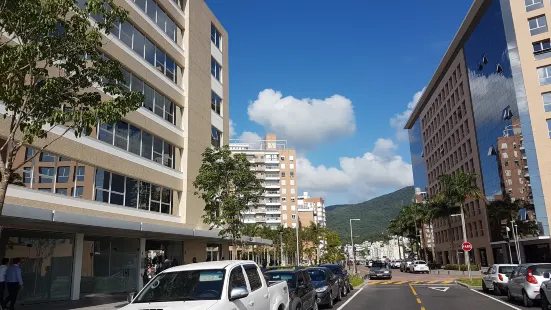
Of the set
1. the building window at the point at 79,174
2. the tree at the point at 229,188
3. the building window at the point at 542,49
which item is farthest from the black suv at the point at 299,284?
the building window at the point at 542,49

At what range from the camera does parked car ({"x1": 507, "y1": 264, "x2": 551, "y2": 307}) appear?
15.2m

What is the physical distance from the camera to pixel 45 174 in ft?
59.8

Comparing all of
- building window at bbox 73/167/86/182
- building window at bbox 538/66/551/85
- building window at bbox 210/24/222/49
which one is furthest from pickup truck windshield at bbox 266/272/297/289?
building window at bbox 538/66/551/85

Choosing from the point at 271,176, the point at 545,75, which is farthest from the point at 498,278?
the point at 271,176

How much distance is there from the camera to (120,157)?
22719 mm

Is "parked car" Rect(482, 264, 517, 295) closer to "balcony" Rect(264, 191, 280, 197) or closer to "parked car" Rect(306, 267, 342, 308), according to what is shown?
"parked car" Rect(306, 267, 342, 308)

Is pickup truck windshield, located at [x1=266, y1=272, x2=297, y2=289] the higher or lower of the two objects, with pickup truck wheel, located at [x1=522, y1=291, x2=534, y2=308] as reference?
higher

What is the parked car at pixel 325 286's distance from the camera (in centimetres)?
1617

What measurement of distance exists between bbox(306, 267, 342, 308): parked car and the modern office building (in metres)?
38.3

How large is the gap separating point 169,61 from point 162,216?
10.4 metres

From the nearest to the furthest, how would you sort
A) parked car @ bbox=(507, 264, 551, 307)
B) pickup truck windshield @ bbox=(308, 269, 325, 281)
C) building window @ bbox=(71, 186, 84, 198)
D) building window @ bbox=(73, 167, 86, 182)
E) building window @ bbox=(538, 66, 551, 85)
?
parked car @ bbox=(507, 264, 551, 307), pickup truck windshield @ bbox=(308, 269, 325, 281), building window @ bbox=(71, 186, 84, 198), building window @ bbox=(73, 167, 86, 182), building window @ bbox=(538, 66, 551, 85)

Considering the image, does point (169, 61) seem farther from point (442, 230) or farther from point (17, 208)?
point (442, 230)

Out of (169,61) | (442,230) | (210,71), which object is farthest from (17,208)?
(442,230)

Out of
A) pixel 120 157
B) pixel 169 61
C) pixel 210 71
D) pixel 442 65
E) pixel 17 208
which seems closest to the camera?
pixel 17 208
